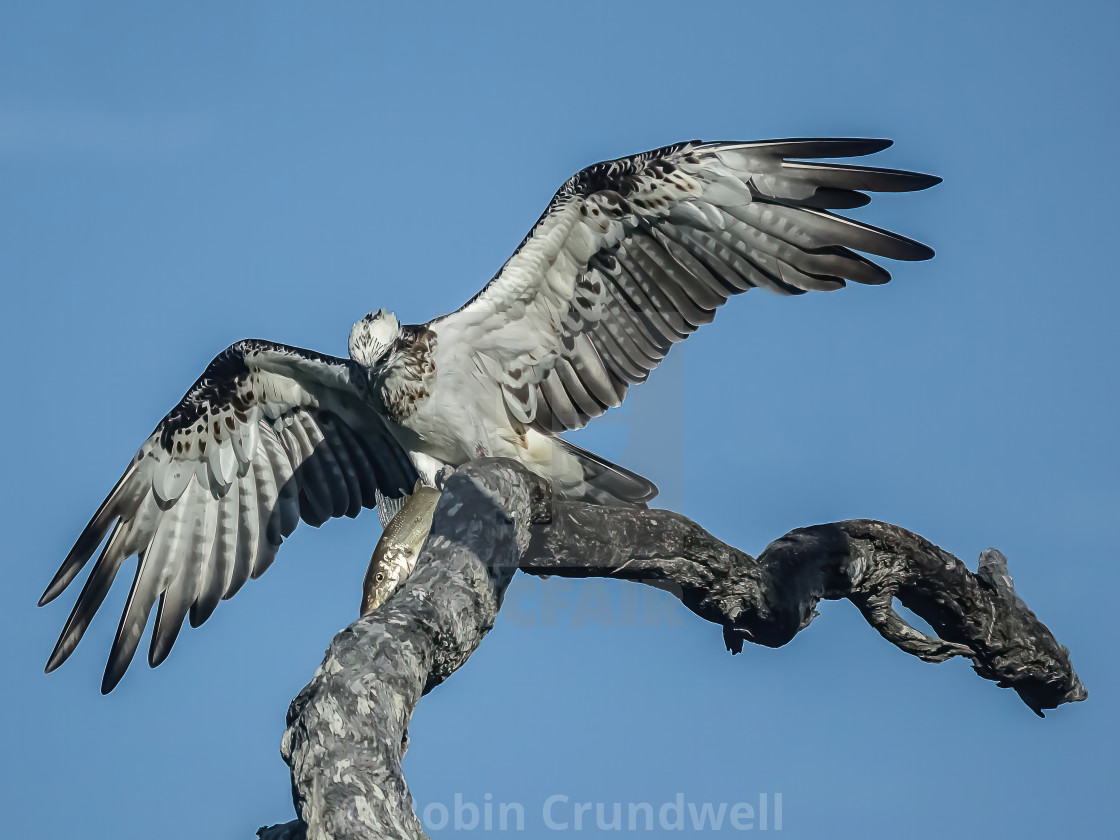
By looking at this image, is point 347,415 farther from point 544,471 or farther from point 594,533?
point 594,533

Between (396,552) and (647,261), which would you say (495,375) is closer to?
(647,261)

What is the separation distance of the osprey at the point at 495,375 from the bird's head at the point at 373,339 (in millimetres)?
11

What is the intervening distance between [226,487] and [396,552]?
218 centimetres

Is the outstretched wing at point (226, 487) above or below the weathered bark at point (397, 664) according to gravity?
above

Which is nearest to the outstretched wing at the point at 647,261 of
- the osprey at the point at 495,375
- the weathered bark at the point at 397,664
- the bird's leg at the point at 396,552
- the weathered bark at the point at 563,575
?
the osprey at the point at 495,375

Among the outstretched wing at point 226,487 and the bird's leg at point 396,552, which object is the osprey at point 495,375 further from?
the bird's leg at point 396,552

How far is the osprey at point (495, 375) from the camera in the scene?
21.4 ft

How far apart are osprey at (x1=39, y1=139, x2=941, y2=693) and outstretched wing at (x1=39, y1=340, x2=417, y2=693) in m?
0.01

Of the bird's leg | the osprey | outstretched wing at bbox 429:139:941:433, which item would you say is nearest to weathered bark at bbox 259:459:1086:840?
the bird's leg

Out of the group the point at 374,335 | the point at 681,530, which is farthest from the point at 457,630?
the point at 374,335

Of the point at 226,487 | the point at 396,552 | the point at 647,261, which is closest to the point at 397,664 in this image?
the point at 396,552

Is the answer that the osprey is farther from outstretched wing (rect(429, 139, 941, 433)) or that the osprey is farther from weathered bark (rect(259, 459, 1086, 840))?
weathered bark (rect(259, 459, 1086, 840))

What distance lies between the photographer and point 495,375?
23.2ft

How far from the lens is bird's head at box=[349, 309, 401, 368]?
670cm
